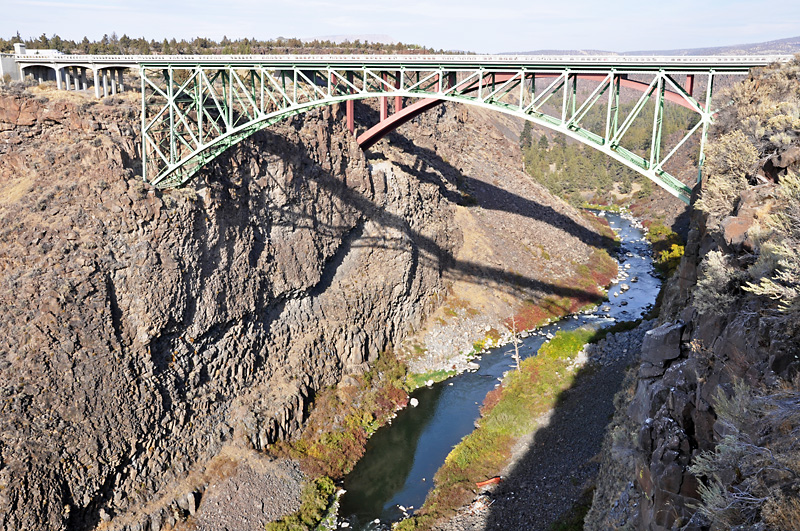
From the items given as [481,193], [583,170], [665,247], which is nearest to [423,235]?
[481,193]

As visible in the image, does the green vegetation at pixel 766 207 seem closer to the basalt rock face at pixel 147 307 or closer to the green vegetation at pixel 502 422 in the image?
the green vegetation at pixel 502 422

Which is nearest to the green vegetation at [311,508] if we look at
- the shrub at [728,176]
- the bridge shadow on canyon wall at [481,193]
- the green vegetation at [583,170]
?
the shrub at [728,176]

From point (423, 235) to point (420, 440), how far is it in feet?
50.1

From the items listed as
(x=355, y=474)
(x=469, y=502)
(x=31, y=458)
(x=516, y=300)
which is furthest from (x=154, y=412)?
(x=516, y=300)

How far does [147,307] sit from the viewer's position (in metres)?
23.1

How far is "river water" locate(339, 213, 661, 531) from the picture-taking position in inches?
977

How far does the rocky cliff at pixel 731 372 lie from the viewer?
784 cm

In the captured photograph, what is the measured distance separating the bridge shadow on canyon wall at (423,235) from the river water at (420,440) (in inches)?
215

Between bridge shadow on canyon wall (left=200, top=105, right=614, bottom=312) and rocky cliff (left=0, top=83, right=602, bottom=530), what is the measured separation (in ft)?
0.61

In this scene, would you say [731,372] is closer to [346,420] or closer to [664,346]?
[664,346]

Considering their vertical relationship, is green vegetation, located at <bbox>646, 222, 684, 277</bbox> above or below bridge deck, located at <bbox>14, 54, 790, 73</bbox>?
below

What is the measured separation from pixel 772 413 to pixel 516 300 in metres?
34.8

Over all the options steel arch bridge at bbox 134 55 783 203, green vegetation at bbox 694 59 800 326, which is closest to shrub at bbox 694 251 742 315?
green vegetation at bbox 694 59 800 326

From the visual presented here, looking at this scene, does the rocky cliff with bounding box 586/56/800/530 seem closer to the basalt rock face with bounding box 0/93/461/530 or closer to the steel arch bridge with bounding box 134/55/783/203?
the steel arch bridge with bounding box 134/55/783/203
